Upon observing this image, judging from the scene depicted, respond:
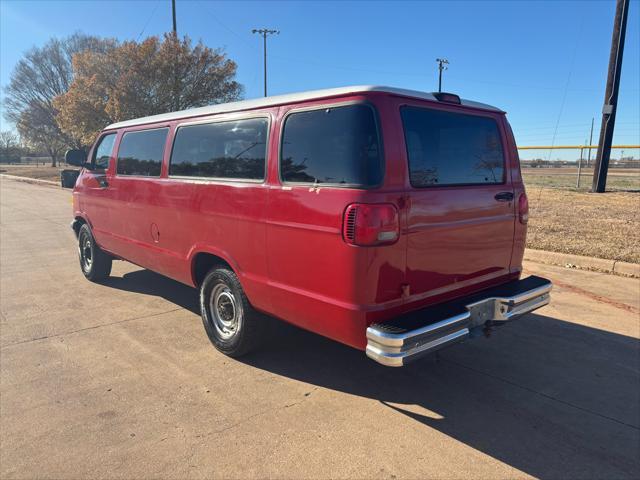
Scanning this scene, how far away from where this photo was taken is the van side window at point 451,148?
3.13 metres

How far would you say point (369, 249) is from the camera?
2.80 m

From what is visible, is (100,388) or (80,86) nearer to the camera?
(100,388)

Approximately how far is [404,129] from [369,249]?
0.85m

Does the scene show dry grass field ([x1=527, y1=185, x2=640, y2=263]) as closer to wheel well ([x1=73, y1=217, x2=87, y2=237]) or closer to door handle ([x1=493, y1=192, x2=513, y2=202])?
door handle ([x1=493, y1=192, x2=513, y2=202])

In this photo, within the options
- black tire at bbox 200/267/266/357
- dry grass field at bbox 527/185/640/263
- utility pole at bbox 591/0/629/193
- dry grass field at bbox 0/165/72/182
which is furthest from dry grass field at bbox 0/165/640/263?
dry grass field at bbox 0/165/72/182

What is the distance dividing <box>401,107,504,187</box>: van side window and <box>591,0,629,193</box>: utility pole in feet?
49.4

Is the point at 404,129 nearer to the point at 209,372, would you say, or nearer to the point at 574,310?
the point at 209,372

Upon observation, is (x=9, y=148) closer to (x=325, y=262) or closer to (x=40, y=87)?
(x=40, y=87)

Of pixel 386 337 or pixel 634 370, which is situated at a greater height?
pixel 386 337

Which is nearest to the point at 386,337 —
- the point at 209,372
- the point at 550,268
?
the point at 209,372

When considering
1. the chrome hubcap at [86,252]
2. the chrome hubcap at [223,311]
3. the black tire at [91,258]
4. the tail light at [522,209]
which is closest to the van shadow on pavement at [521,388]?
the chrome hubcap at [223,311]

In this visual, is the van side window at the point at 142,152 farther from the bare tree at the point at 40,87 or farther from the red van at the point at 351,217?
the bare tree at the point at 40,87

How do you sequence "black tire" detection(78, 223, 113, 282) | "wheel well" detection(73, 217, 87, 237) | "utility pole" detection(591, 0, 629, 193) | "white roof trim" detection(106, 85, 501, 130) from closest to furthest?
"white roof trim" detection(106, 85, 501, 130) → "black tire" detection(78, 223, 113, 282) → "wheel well" detection(73, 217, 87, 237) → "utility pole" detection(591, 0, 629, 193)

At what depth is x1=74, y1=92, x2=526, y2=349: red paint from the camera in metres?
2.88
